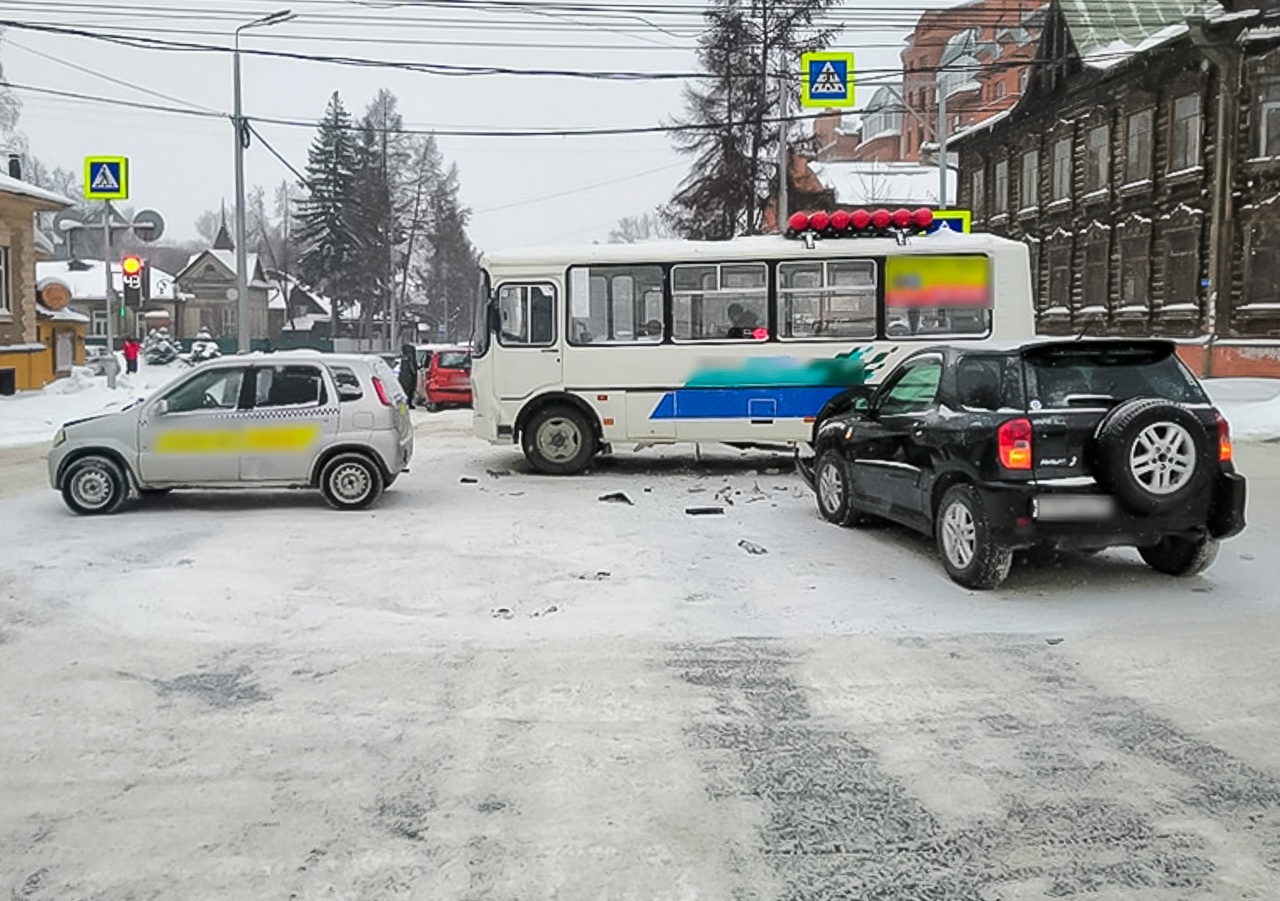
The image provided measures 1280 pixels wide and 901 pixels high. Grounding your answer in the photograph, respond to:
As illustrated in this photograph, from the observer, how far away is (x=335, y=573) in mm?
8945

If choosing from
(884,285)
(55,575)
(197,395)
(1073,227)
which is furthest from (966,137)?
(55,575)

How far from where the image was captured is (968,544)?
8227 mm

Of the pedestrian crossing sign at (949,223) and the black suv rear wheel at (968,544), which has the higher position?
the pedestrian crossing sign at (949,223)

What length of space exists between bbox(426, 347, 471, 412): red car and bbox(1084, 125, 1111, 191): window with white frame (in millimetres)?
19892

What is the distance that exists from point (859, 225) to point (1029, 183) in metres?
28.8

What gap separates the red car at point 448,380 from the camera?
93.2 feet

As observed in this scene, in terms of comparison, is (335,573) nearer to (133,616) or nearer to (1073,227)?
(133,616)

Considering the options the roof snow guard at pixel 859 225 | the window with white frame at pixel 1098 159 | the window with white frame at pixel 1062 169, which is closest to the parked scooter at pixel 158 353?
the window with white frame at pixel 1062 169

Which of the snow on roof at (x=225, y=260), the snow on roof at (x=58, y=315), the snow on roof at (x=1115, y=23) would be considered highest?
the snow on roof at (x=1115, y=23)

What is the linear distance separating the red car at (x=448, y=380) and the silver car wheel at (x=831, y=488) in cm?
1806

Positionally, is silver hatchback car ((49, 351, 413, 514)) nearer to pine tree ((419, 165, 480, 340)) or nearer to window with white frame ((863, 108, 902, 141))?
pine tree ((419, 165, 480, 340))

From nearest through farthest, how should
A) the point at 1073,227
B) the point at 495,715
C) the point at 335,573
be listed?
the point at 495,715 < the point at 335,573 < the point at 1073,227

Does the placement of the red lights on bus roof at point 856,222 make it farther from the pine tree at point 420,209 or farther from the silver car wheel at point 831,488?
the pine tree at point 420,209

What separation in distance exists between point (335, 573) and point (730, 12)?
3352 centimetres
